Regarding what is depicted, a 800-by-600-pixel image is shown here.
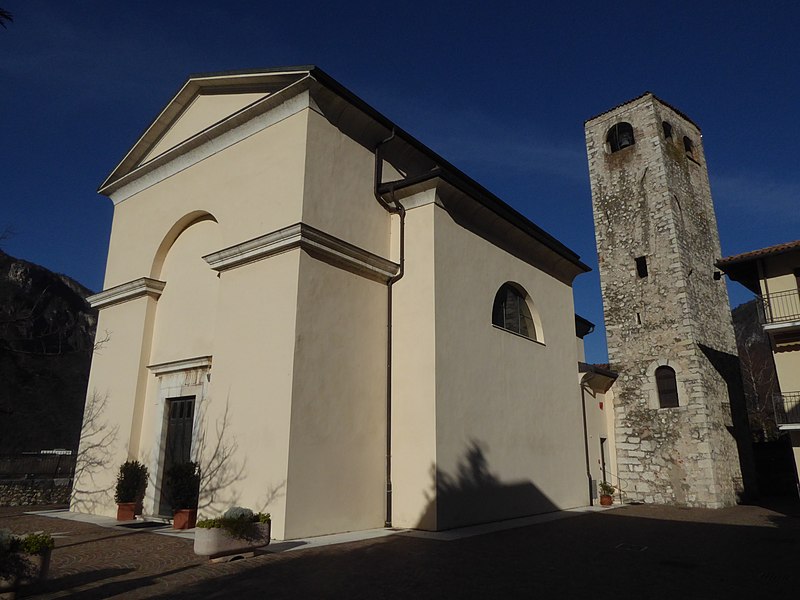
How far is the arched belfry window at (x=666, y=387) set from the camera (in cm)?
1706

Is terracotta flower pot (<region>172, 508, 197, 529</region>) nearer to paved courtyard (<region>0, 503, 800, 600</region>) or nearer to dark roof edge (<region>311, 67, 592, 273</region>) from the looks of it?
paved courtyard (<region>0, 503, 800, 600</region>)

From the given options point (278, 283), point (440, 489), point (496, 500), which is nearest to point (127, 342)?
point (278, 283)

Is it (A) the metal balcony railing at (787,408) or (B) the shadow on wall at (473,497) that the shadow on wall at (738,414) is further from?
(B) the shadow on wall at (473,497)

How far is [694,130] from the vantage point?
21.9m

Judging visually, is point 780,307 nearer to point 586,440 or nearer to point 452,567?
point 586,440

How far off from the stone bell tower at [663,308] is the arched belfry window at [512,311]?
5.82 m

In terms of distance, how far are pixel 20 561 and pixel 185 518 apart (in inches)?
176

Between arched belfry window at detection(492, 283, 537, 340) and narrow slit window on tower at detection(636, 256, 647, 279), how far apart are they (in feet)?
21.5

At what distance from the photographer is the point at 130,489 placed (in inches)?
439

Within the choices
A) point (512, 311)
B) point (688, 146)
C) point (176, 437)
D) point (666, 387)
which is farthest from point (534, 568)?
point (688, 146)

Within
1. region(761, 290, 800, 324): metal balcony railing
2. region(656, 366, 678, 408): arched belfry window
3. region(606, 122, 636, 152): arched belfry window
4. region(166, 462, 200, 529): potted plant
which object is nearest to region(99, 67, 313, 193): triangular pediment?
region(166, 462, 200, 529): potted plant

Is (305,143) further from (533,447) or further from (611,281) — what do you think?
(611,281)

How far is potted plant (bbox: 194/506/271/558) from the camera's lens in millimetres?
6891

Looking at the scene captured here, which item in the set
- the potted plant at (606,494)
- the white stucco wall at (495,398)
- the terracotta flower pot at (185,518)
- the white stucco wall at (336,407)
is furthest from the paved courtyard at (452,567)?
the potted plant at (606,494)
